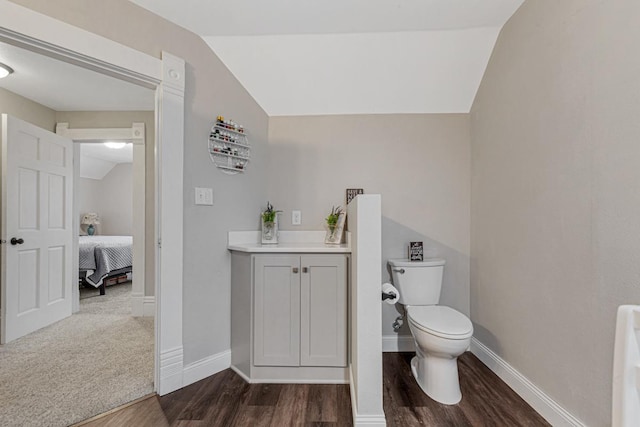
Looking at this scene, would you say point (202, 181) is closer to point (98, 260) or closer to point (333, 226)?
point (333, 226)

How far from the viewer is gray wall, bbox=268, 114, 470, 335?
2.34 meters

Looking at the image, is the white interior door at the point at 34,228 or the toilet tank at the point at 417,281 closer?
the toilet tank at the point at 417,281

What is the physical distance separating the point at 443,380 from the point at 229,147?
2058 millimetres

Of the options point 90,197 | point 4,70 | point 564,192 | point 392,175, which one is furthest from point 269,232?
point 90,197

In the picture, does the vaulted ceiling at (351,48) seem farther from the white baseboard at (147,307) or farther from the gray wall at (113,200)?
the gray wall at (113,200)

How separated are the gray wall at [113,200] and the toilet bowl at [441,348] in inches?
280

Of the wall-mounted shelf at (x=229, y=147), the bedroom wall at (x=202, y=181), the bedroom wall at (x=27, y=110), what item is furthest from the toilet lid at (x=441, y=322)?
the bedroom wall at (x=27, y=110)

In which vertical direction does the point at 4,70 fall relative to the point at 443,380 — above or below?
above

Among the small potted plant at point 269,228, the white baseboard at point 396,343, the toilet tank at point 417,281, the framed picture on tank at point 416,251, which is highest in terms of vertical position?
the small potted plant at point 269,228

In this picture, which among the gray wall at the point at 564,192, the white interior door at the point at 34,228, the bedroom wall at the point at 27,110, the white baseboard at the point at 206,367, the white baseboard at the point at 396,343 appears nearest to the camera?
the gray wall at the point at 564,192

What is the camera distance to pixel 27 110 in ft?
9.37

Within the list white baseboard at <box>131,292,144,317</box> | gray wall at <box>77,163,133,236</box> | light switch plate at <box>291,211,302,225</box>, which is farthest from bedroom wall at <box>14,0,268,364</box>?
gray wall at <box>77,163,133,236</box>

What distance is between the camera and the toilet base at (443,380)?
1.64 m

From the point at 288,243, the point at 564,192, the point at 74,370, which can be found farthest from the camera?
the point at 288,243
